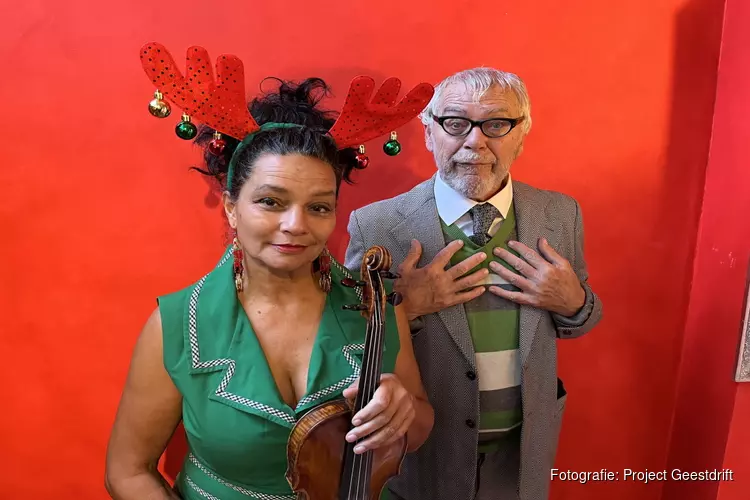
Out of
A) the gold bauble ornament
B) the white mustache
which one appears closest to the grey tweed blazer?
the white mustache

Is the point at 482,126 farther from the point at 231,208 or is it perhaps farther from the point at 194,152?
the point at 194,152

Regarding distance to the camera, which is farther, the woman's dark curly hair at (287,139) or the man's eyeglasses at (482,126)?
the man's eyeglasses at (482,126)

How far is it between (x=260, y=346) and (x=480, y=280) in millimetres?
632

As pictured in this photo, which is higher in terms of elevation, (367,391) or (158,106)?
(158,106)

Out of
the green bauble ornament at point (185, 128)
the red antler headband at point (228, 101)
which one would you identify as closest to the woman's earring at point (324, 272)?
the red antler headband at point (228, 101)

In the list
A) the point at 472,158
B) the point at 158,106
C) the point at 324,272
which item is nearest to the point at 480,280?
the point at 472,158

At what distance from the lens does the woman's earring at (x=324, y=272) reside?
1.27m

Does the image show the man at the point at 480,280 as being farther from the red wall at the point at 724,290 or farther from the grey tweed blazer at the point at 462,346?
the red wall at the point at 724,290

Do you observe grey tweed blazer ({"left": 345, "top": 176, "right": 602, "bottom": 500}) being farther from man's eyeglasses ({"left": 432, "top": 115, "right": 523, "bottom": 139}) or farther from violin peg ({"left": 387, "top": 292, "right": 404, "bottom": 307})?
violin peg ({"left": 387, "top": 292, "right": 404, "bottom": 307})

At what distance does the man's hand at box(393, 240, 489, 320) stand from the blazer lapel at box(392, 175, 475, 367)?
5cm

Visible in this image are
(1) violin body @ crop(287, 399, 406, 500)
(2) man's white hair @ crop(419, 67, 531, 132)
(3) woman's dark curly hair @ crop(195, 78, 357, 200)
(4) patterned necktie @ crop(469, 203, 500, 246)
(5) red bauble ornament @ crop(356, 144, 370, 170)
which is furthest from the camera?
(4) patterned necktie @ crop(469, 203, 500, 246)

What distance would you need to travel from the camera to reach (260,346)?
1177 millimetres

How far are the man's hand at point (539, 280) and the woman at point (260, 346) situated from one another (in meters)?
0.40

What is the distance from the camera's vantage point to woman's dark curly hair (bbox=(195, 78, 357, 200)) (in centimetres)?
114
